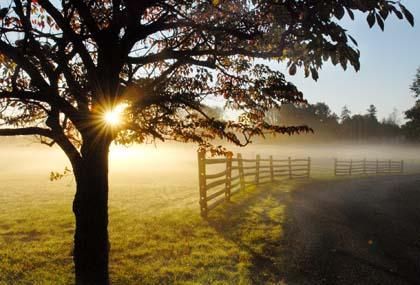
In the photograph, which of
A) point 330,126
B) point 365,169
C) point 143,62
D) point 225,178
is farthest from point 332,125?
point 143,62

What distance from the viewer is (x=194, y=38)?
6668mm

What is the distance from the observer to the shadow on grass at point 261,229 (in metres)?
6.89

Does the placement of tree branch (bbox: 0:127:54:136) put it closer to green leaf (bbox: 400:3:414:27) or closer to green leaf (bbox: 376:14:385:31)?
green leaf (bbox: 376:14:385:31)

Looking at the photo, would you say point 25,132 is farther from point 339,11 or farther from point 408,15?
point 408,15

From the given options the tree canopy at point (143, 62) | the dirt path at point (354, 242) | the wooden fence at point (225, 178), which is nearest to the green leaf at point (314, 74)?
the tree canopy at point (143, 62)

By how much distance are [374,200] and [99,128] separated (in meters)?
13.9

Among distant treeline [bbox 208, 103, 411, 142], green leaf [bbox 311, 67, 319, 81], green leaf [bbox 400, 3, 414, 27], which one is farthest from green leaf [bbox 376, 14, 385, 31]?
distant treeline [bbox 208, 103, 411, 142]

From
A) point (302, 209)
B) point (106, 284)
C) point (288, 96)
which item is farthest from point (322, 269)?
point (302, 209)

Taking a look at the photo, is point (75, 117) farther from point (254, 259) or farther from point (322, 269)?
point (322, 269)

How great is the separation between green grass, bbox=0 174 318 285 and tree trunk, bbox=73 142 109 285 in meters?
0.93

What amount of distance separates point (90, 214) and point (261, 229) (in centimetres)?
561

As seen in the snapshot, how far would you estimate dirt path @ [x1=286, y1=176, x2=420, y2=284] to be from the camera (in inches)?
257

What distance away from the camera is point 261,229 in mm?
9859

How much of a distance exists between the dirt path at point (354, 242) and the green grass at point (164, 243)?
396 millimetres
